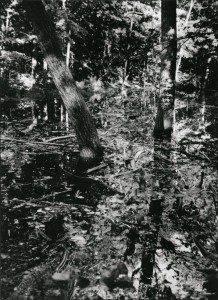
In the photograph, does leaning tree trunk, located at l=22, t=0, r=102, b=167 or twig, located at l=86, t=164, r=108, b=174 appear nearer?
leaning tree trunk, located at l=22, t=0, r=102, b=167

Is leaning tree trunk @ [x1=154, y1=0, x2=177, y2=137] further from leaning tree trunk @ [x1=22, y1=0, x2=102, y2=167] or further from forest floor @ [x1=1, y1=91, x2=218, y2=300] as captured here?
leaning tree trunk @ [x1=22, y1=0, x2=102, y2=167]

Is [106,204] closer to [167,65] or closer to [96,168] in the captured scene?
[96,168]

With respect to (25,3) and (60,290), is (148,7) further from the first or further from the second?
(60,290)

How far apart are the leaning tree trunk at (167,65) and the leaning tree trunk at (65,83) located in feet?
6.21

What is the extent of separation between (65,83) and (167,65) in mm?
2610

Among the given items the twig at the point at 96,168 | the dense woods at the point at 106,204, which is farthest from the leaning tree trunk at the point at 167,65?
the twig at the point at 96,168

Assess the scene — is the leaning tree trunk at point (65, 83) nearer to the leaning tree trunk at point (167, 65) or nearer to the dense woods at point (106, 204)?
the dense woods at point (106, 204)

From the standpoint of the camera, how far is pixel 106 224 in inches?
165

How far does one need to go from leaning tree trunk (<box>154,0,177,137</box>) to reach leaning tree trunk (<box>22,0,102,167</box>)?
189 cm

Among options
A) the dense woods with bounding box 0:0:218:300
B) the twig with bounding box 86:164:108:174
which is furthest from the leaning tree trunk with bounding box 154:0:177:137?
the twig with bounding box 86:164:108:174

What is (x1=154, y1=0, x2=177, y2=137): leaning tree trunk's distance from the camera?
6668 millimetres

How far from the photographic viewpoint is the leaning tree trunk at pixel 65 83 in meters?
5.36

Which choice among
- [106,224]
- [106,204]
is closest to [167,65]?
[106,204]

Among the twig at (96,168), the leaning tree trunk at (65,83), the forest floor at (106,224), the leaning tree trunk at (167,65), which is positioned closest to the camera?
the forest floor at (106,224)
